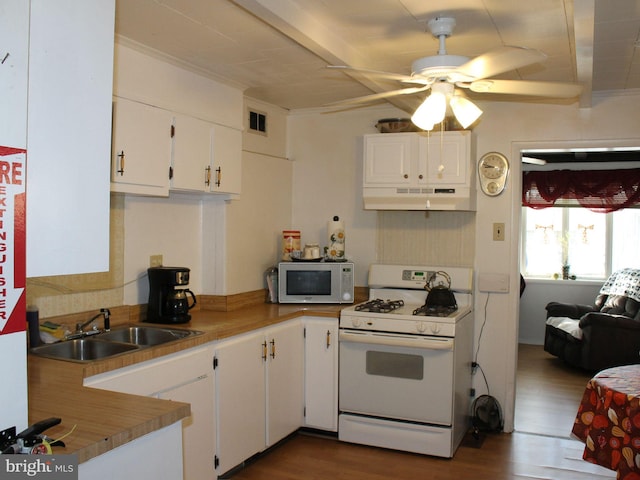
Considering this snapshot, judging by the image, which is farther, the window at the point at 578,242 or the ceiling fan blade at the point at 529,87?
the window at the point at 578,242

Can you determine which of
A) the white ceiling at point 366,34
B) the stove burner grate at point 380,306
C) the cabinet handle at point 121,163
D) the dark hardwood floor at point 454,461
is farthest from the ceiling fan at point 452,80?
the dark hardwood floor at point 454,461

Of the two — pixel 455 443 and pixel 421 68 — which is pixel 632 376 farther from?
pixel 421 68

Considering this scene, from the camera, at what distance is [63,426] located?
167 cm

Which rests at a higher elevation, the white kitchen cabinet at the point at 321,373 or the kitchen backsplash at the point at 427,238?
the kitchen backsplash at the point at 427,238

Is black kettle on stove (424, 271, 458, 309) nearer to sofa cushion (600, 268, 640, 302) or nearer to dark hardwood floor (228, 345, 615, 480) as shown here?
dark hardwood floor (228, 345, 615, 480)

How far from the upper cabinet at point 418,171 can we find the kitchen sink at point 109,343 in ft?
5.66

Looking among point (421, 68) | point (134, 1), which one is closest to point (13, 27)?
point (134, 1)

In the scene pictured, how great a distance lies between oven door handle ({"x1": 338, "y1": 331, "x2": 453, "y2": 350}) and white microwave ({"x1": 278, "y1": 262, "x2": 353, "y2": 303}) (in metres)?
0.42

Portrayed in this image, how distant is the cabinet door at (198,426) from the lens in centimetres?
287

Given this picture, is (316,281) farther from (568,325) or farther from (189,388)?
(568,325)

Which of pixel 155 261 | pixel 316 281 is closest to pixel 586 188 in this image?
pixel 316 281

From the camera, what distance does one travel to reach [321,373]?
398 centimetres

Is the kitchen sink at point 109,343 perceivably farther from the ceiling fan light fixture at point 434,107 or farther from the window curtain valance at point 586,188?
the window curtain valance at point 586,188

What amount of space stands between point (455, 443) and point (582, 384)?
8.30 feet
